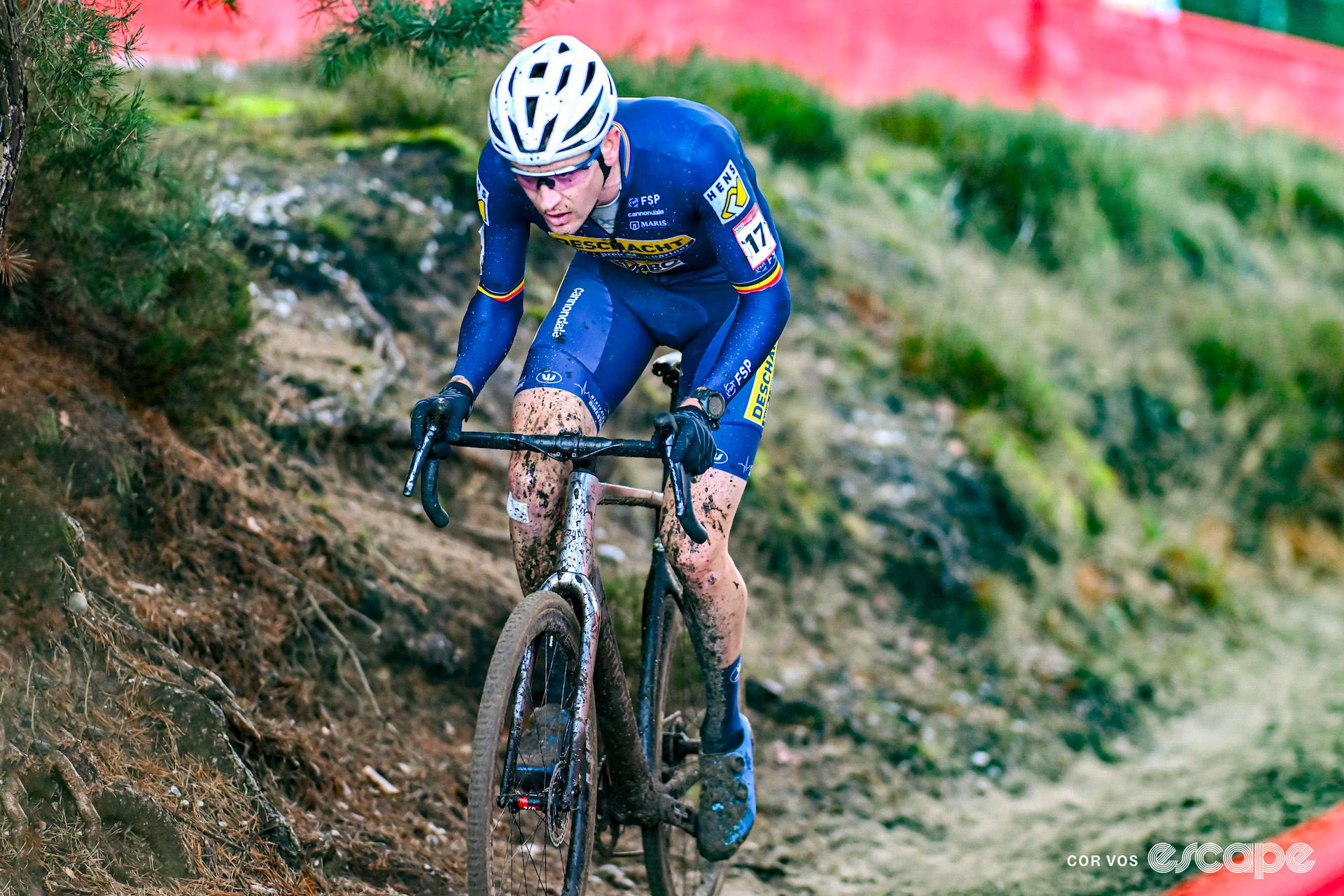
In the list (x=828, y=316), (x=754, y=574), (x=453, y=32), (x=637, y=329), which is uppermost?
(x=453, y=32)

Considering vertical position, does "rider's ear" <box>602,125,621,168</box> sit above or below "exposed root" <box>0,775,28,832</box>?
above

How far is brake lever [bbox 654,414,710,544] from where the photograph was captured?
2.93m

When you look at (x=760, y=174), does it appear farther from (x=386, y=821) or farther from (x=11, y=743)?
(x=11, y=743)

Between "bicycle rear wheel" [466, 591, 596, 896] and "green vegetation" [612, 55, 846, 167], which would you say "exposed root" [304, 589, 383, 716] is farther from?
"green vegetation" [612, 55, 846, 167]

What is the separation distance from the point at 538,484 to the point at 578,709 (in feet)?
2.00

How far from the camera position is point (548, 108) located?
119 inches

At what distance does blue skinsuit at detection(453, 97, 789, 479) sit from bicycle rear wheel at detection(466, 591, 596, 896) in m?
0.73

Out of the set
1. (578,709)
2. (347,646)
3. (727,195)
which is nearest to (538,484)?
(578,709)

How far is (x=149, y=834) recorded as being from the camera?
10.4 feet

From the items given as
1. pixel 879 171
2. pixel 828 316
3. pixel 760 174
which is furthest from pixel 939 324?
pixel 879 171

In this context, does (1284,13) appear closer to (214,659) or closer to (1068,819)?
(1068,819)

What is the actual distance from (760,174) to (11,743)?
23.4 ft

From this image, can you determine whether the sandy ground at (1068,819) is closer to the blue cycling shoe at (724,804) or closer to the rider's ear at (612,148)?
the blue cycling shoe at (724,804)

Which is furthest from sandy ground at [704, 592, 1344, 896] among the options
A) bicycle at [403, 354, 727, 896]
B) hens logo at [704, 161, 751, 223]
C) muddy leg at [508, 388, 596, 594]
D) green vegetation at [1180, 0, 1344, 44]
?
green vegetation at [1180, 0, 1344, 44]
